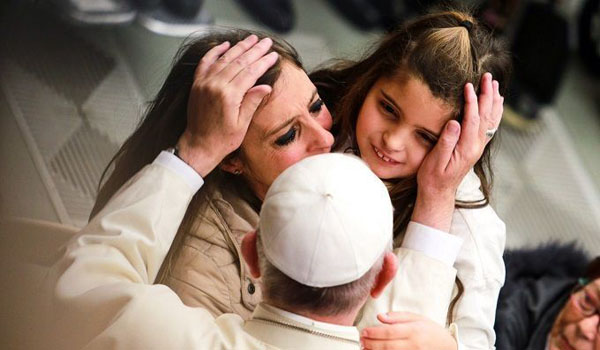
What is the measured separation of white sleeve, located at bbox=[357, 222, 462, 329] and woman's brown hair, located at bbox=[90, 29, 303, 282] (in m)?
0.16

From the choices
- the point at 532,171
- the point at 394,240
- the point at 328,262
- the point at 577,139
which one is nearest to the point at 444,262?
the point at 394,240

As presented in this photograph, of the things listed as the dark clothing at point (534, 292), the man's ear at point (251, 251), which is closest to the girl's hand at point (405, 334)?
the man's ear at point (251, 251)

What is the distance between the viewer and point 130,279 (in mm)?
673

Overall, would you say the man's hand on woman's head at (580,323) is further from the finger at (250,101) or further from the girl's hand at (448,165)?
the finger at (250,101)

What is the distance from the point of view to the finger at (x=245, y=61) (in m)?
0.74

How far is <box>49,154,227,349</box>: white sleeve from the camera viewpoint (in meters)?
0.65

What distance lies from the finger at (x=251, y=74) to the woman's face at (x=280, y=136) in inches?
0.7

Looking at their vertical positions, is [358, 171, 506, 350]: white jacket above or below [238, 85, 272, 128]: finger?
below

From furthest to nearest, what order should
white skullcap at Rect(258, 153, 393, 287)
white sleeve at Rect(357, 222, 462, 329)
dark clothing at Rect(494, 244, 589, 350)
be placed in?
dark clothing at Rect(494, 244, 589, 350) → white sleeve at Rect(357, 222, 462, 329) → white skullcap at Rect(258, 153, 393, 287)

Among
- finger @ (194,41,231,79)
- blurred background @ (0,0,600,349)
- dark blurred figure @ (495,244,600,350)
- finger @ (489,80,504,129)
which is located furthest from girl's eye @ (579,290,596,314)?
finger @ (194,41,231,79)

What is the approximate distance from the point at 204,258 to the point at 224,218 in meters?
0.04

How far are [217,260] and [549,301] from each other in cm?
55

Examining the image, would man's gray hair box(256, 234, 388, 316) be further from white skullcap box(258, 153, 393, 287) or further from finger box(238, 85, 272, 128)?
finger box(238, 85, 272, 128)

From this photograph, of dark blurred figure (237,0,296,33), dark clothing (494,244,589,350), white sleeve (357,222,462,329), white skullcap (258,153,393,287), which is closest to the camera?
white skullcap (258,153,393,287)
